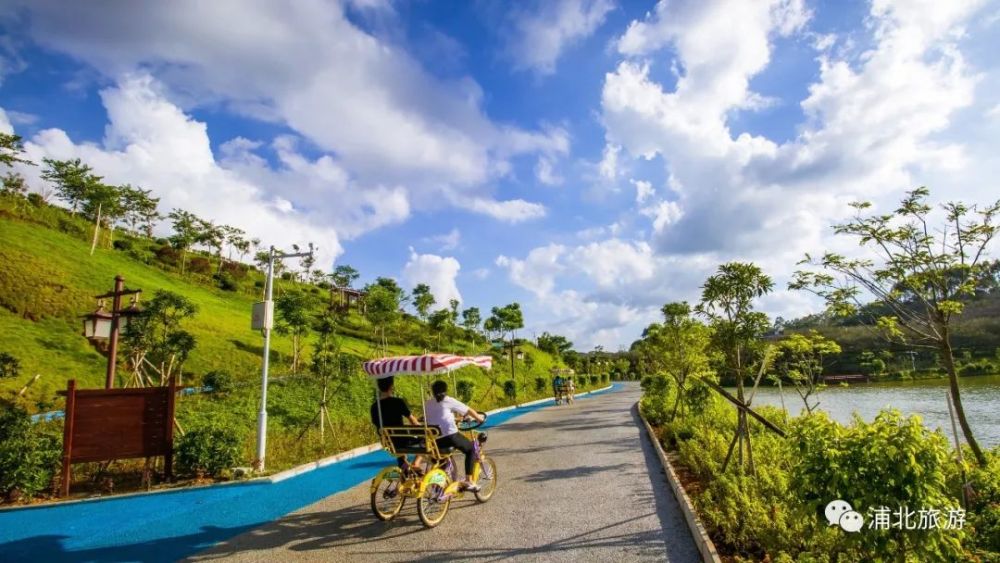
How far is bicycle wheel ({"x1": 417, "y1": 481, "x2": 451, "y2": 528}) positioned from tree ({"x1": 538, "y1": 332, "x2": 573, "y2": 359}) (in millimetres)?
55411

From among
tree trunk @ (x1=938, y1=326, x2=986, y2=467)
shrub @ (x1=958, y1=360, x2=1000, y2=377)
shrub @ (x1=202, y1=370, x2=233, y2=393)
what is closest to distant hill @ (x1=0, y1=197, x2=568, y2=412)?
shrub @ (x1=202, y1=370, x2=233, y2=393)

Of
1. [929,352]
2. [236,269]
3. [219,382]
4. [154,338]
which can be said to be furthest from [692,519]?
[929,352]

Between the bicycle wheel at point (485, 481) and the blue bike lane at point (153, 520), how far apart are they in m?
2.98

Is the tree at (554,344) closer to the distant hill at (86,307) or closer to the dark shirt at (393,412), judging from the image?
the distant hill at (86,307)

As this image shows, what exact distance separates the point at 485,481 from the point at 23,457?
27.5ft

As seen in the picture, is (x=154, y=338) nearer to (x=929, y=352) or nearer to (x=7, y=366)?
(x=7, y=366)

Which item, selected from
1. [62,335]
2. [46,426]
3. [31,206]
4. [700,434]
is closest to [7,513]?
[46,426]

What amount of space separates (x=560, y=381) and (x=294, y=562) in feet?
85.3

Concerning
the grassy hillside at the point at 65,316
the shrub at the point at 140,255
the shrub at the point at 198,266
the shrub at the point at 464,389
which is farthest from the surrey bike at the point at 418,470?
the shrub at the point at 198,266

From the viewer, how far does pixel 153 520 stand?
7.50 m

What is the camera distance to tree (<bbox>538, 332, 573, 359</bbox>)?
2457 inches

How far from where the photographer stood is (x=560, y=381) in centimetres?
3070

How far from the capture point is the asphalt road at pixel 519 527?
18.9ft

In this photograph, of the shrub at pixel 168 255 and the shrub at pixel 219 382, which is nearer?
the shrub at pixel 219 382
